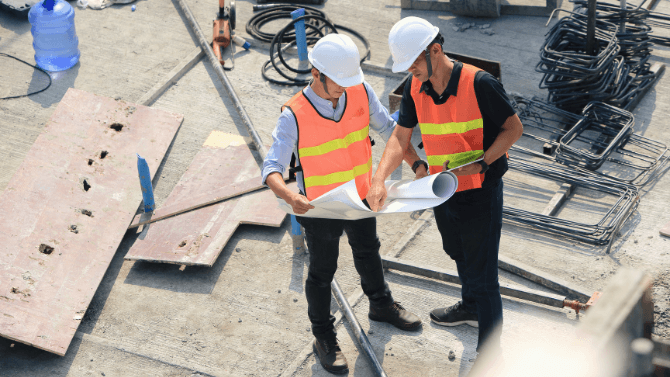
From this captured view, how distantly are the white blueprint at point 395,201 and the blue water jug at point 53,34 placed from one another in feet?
18.5

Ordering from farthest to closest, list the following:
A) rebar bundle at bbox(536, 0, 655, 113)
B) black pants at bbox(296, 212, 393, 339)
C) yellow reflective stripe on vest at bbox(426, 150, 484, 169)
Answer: rebar bundle at bbox(536, 0, 655, 113), black pants at bbox(296, 212, 393, 339), yellow reflective stripe on vest at bbox(426, 150, 484, 169)

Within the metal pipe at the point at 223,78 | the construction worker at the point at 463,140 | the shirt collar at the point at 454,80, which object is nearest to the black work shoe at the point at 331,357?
the construction worker at the point at 463,140

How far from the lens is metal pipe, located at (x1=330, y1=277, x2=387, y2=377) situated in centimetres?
413

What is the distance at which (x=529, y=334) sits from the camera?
436 cm

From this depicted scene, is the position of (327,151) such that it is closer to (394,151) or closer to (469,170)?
(394,151)

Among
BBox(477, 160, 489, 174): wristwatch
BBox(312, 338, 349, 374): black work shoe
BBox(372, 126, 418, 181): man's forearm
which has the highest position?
BBox(477, 160, 489, 174): wristwatch

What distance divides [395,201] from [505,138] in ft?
2.42

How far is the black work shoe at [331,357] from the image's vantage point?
420cm

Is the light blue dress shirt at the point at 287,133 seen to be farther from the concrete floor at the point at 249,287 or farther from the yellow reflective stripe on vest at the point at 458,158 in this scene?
the concrete floor at the point at 249,287

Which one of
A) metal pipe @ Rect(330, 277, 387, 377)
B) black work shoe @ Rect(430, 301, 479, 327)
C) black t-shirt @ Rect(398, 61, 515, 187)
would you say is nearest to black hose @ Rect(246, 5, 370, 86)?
metal pipe @ Rect(330, 277, 387, 377)

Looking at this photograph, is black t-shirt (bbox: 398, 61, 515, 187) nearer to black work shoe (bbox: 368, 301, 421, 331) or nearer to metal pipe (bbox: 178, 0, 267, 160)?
black work shoe (bbox: 368, 301, 421, 331)

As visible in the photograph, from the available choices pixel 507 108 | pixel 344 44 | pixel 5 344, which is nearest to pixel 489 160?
pixel 507 108

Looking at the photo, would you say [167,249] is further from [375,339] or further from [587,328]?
[587,328]

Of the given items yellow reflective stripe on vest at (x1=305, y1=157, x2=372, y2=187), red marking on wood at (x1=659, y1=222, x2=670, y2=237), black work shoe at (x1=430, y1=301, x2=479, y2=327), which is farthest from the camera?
red marking on wood at (x1=659, y1=222, x2=670, y2=237)
